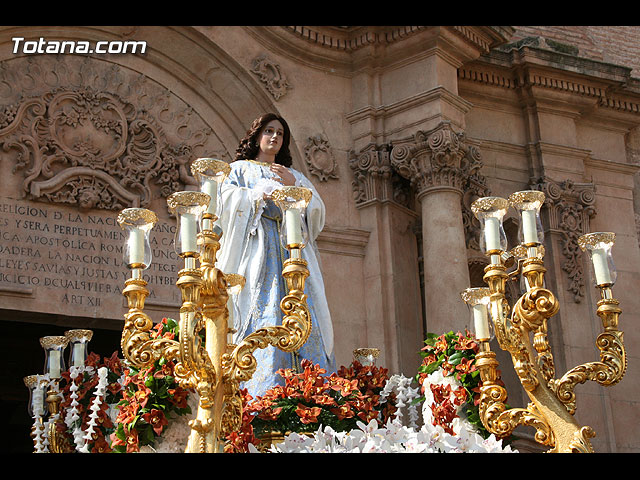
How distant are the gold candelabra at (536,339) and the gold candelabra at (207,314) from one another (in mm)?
1174

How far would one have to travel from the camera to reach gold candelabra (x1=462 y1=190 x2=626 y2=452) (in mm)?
6230

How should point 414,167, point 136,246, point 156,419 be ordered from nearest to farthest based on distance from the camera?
1. point 136,246
2. point 156,419
3. point 414,167

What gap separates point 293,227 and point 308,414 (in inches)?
47.8

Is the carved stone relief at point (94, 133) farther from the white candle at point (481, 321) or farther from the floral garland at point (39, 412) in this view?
the white candle at point (481, 321)

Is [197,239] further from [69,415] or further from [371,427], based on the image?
[69,415]

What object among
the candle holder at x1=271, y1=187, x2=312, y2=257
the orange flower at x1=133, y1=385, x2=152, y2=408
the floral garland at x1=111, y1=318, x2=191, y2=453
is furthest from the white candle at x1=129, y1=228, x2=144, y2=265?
the orange flower at x1=133, y1=385, x2=152, y2=408

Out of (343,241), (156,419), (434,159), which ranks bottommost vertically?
(156,419)

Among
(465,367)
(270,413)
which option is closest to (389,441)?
(270,413)

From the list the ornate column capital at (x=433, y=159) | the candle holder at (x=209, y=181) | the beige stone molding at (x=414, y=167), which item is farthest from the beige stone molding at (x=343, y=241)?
the candle holder at (x=209, y=181)

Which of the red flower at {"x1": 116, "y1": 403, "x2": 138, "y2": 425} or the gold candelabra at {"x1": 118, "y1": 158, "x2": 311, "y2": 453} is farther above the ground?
the gold candelabra at {"x1": 118, "y1": 158, "x2": 311, "y2": 453}

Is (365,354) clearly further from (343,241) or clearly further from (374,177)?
(374,177)

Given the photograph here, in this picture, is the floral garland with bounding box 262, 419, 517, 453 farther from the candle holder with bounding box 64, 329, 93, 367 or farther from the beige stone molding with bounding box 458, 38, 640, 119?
the beige stone molding with bounding box 458, 38, 640, 119

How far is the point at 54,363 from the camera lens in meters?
7.40

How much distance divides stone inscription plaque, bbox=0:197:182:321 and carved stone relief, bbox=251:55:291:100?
227 centimetres
